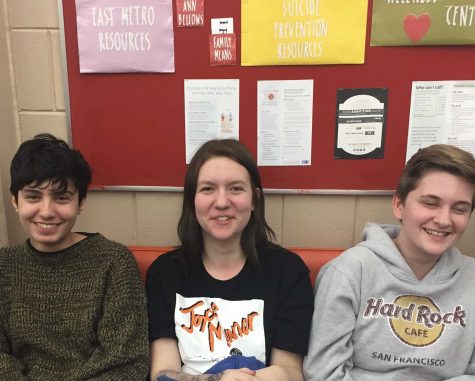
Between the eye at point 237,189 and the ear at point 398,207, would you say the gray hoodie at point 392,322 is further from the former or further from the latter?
the eye at point 237,189

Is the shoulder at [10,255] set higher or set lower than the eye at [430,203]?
lower

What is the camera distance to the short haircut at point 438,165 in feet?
4.26

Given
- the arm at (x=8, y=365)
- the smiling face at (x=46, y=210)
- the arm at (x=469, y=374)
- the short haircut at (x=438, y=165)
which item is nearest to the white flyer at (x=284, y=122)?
the short haircut at (x=438, y=165)

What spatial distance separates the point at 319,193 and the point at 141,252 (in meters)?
0.72

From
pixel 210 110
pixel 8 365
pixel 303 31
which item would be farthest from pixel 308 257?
pixel 8 365

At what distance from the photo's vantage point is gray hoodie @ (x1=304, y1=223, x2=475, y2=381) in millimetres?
1328

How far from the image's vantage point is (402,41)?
1546mm

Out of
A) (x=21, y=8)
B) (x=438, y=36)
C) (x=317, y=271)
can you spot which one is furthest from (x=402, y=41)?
(x=21, y=8)

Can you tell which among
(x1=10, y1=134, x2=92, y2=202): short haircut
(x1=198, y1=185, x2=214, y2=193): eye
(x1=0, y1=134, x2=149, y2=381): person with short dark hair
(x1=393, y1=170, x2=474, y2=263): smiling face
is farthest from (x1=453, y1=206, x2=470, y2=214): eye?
(x1=10, y1=134, x2=92, y2=202): short haircut

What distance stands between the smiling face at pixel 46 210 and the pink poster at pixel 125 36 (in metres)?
0.53

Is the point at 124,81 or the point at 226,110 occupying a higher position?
the point at 124,81

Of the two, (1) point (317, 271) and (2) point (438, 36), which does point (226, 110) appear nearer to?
(1) point (317, 271)

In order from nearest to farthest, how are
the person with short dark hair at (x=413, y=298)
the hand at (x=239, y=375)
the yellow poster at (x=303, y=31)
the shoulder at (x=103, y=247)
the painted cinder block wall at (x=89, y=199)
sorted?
the hand at (x=239, y=375), the person with short dark hair at (x=413, y=298), the shoulder at (x=103, y=247), the yellow poster at (x=303, y=31), the painted cinder block wall at (x=89, y=199)

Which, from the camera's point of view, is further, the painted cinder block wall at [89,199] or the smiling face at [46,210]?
the painted cinder block wall at [89,199]
